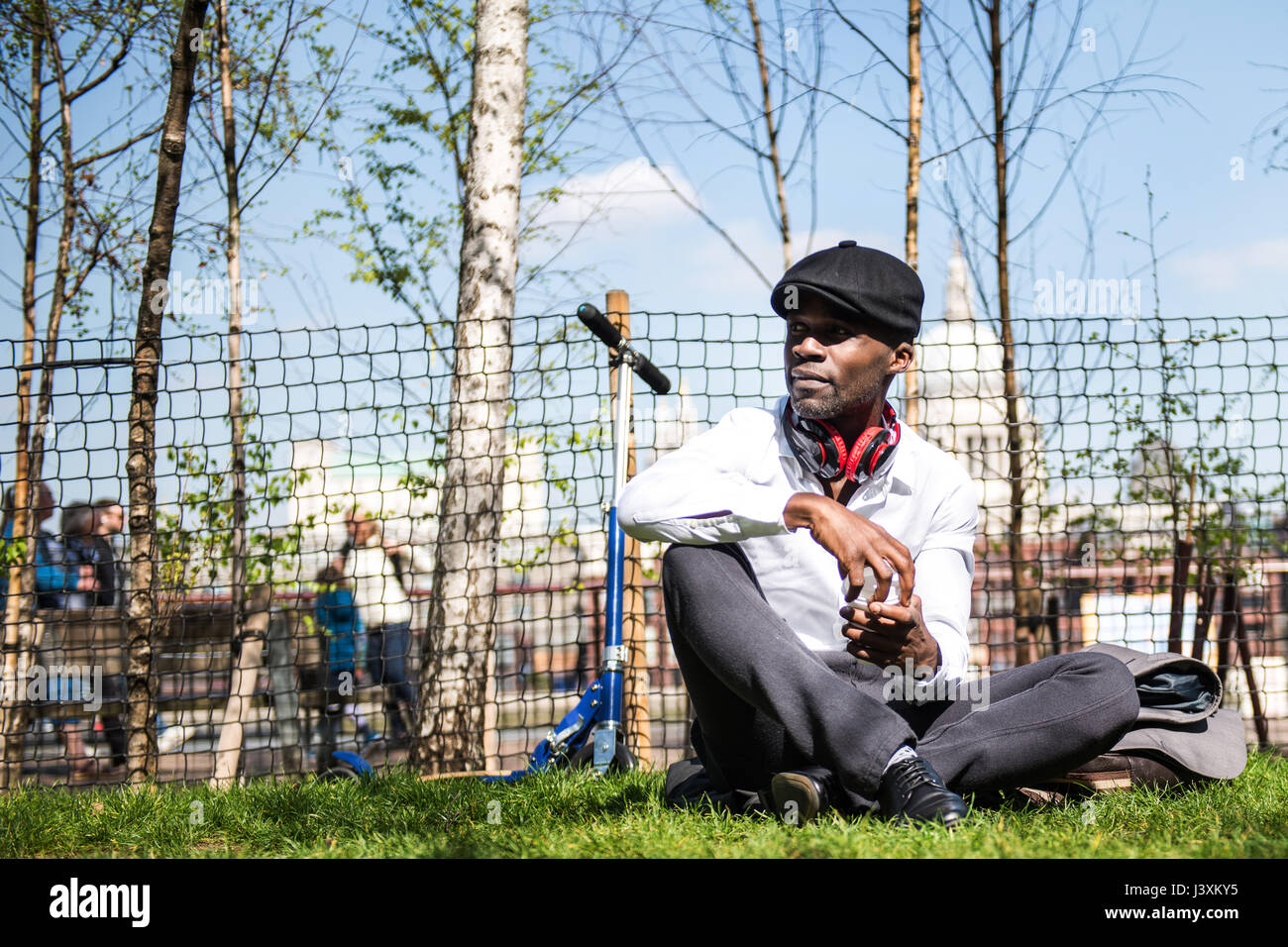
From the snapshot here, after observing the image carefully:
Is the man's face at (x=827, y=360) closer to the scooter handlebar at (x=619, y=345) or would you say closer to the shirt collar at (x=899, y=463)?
the shirt collar at (x=899, y=463)

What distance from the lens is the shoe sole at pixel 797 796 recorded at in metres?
2.16

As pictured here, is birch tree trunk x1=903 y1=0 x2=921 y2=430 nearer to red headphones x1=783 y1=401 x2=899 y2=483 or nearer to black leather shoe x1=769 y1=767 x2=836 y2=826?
red headphones x1=783 y1=401 x2=899 y2=483

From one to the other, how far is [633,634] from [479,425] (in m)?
1.20

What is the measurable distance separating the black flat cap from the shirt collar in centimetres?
28

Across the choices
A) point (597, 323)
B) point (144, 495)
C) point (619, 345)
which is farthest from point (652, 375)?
point (144, 495)

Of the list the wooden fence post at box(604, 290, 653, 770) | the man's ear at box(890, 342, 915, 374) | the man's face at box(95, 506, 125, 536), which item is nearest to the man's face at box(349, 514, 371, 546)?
the wooden fence post at box(604, 290, 653, 770)

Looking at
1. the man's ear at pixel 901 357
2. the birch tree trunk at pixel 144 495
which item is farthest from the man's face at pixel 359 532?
the man's ear at pixel 901 357

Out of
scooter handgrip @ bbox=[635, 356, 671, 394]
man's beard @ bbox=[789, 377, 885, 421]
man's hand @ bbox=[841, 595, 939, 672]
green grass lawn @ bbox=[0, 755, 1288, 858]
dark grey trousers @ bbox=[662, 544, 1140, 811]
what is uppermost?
scooter handgrip @ bbox=[635, 356, 671, 394]

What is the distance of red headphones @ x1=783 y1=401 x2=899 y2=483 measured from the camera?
8.89ft

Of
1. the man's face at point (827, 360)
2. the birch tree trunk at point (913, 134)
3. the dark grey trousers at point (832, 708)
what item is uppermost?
the birch tree trunk at point (913, 134)

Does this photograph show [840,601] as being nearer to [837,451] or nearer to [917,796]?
[837,451]

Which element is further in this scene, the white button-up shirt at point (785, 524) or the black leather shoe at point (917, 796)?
the white button-up shirt at point (785, 524)

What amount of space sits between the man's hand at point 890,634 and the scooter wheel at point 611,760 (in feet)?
4.62

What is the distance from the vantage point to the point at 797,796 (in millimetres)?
2193
